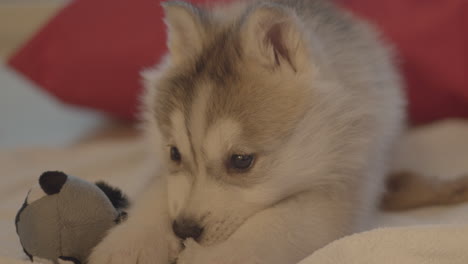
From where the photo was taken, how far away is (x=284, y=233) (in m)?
1.70

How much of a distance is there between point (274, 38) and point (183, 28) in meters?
0.33

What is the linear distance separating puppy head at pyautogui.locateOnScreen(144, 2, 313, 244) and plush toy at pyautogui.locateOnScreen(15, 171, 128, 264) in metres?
0.24

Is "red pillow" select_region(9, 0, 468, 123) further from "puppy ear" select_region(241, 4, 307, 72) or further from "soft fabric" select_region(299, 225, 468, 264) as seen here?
"soft fabric" select_region(299, 225, 468, 264)

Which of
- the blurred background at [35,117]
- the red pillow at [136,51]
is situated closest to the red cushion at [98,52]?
the red pillow at [136,51]

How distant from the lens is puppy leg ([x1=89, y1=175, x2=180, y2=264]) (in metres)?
1.66

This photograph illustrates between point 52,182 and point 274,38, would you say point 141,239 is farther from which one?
point 274,38

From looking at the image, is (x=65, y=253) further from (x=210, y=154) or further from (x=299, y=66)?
(x=299, y=66)

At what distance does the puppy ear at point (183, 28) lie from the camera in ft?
6.50

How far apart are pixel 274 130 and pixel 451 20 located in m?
1.55

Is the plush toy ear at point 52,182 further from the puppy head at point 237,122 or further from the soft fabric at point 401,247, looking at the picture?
the soft fabric at point 401,247

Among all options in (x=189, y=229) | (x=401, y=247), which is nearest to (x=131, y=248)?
(x=189, y=229)

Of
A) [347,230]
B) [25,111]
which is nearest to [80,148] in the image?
[25,111]

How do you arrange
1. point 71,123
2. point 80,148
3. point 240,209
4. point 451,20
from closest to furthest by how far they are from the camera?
point 240,209 → point 451,20 → point 80,148 → point 71,123

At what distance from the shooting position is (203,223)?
67.7 inches
